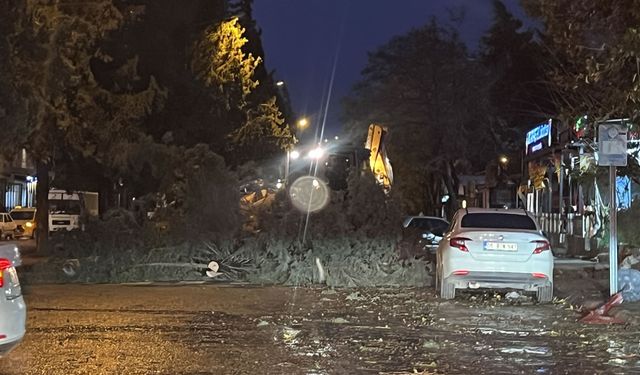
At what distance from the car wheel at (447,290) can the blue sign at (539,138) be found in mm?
19507

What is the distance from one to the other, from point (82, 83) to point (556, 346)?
17236mm

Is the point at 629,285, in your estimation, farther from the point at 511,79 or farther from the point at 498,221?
the point at 511,79

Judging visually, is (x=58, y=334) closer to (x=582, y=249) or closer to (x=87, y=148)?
(x=87, y=148)

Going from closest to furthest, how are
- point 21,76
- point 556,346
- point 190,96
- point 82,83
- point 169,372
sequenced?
point 169,372, point 556,346, point 21,76, point 82,83, point 190,96

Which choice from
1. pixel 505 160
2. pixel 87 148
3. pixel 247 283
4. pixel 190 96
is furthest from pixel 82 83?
pixel 505 160

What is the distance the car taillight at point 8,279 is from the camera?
7.42m

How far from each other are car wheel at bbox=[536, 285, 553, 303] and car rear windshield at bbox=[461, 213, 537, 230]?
111 cm

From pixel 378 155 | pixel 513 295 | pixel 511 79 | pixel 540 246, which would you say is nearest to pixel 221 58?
pixel 378 155

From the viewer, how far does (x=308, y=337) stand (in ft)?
35.0

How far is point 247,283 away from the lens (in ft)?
57.9

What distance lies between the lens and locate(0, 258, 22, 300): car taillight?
7.42 meters

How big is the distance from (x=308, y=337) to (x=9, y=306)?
4.28 meters

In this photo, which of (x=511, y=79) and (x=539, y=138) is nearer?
(x=539, y=138)

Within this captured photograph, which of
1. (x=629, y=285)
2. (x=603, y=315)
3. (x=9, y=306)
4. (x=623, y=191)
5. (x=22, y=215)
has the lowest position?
(x=603, y=315)
